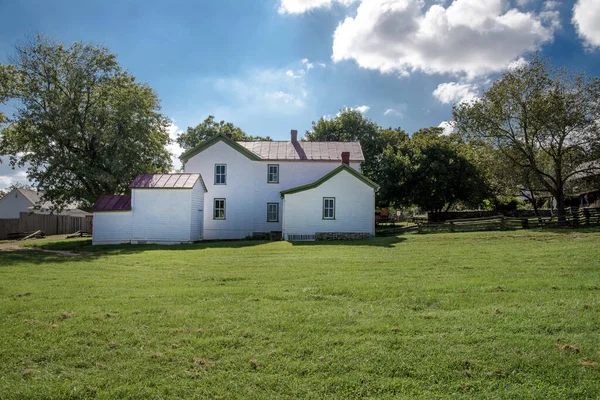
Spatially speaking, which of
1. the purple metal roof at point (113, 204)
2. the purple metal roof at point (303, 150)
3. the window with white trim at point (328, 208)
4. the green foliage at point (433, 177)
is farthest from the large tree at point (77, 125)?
the green foliage at point (433, 177)

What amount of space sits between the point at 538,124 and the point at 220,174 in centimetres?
2270

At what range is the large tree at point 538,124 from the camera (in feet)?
88.2

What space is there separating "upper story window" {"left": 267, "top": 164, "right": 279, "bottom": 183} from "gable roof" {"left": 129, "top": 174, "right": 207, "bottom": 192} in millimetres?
6028

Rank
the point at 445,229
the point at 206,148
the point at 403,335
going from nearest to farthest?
the point at 403,335 → the point at 445,229 → the point at 206,148

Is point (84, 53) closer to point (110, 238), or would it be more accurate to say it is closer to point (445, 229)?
point (110, 238)

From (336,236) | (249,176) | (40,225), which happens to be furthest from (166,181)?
(40,225)

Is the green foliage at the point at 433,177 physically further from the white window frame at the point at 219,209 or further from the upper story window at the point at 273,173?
the white window frame at the point at 219,209

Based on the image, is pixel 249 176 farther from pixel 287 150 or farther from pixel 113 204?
pixel 113 204

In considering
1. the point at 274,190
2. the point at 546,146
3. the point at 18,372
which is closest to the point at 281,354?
the point at 18,372

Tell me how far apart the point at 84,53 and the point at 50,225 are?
1699 centimetres

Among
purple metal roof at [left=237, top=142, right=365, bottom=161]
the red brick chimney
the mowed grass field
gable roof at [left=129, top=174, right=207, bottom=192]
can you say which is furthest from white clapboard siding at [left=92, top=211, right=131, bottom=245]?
the mowed grass field

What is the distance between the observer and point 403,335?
5445 millimetres

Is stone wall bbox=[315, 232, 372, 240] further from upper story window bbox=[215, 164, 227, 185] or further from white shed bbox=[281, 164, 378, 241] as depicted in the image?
upper story window bbox=[215, 164, 227, 185]

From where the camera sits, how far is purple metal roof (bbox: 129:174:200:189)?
24922 millimetres
